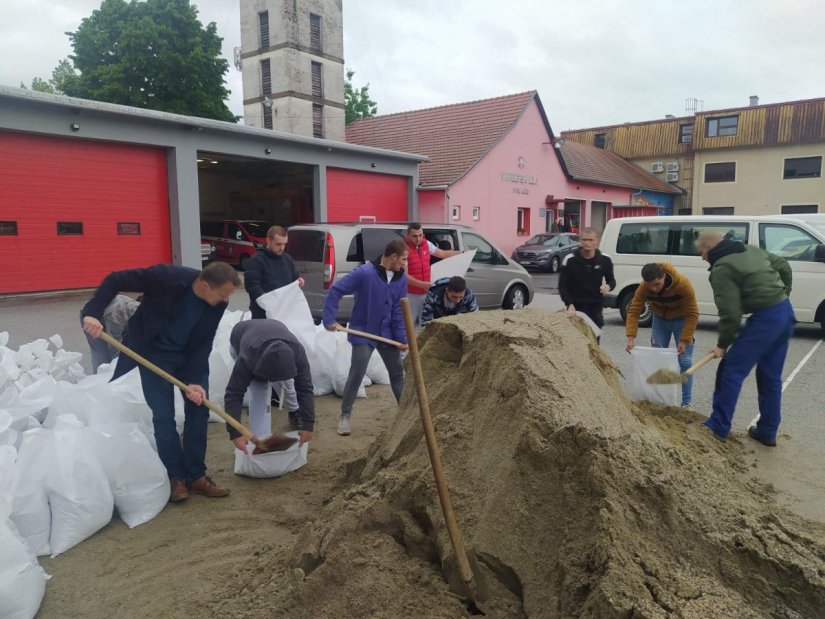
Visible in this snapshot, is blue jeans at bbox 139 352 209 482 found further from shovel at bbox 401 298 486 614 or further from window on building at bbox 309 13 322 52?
window on building at bbox 309 13 322 52

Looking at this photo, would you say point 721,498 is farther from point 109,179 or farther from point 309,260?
point 109,179

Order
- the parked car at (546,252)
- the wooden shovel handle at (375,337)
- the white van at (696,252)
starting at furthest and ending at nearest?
1. the parked car at (546,252)
2. the white van at (696,252)
3. the wooden shovel handle at (375,337)

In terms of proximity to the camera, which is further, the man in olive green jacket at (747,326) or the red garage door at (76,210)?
the red garage door at (76,210)

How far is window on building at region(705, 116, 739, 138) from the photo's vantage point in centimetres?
3484

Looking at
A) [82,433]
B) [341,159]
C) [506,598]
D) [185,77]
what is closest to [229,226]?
[341,159]

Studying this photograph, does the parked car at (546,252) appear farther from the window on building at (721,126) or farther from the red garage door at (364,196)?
the window on building at (721,126)

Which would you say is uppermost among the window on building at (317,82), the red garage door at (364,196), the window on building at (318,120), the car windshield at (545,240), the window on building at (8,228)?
the window on building at (317,82)

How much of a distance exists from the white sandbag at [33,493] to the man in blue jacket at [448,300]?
9.78 ft

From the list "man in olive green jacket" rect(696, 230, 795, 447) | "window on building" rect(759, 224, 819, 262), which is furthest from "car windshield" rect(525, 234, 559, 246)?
"man in olive green jacket" rect(696, 230, 795, 447)

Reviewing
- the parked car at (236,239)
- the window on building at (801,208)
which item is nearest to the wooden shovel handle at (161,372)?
the parked car at (236,239)

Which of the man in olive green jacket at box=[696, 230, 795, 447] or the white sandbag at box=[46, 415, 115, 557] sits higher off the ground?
the man in olive green jacket at box=[696, 230, 795, 447]

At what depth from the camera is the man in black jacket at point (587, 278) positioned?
602 centimetres

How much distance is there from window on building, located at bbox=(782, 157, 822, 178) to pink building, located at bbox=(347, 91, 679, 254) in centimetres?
1234

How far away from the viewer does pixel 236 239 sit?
18953 millimetres
